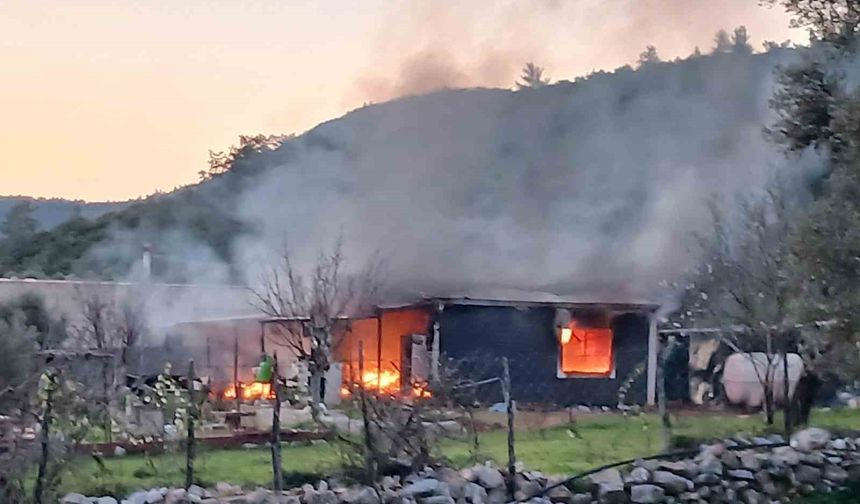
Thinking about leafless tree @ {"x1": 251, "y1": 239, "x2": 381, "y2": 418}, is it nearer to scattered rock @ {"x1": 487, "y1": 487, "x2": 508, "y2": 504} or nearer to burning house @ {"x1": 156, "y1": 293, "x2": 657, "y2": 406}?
burning house @ {"x1": 156, "y1": 293, "x2": 657, "y2": 406}

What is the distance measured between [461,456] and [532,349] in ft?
35.5

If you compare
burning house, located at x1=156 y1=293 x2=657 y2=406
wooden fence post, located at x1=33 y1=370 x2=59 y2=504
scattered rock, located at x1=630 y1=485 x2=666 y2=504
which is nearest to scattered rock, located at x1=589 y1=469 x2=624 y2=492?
scattered rock, located at x1=630 y1=485 x2=666 y2=504

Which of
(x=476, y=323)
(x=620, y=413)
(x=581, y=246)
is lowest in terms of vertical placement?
(x=620, y=413)

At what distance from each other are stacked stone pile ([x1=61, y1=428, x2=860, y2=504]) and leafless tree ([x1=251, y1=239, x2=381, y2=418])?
759 cm

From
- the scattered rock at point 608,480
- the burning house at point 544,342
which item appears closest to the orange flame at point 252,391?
the burning house at point 544,342

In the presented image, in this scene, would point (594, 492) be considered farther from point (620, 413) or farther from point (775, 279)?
point (620, 413)

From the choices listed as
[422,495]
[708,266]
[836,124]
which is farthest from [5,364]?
[708,266]

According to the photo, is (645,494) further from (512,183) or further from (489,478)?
(512,183)

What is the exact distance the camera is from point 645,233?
27156 millimetres

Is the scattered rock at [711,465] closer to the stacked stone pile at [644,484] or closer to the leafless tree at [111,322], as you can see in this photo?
the stacked stone pile at [644,484]

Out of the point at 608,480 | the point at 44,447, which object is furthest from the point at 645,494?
the point at 44,447

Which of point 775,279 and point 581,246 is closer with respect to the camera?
point 775,279

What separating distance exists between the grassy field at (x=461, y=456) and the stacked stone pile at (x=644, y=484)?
40cm

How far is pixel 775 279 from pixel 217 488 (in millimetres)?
7882
